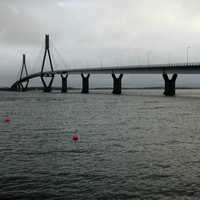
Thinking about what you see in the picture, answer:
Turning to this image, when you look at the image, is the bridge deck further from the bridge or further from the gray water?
the gray water

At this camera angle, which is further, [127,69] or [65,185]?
[127,69]

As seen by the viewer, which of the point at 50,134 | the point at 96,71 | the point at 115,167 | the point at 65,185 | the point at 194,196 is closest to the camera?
the point at 194,196

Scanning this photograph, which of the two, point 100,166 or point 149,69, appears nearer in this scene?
point 100,166

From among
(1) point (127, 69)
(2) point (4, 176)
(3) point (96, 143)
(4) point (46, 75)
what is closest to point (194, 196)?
(2) point (4, 176)

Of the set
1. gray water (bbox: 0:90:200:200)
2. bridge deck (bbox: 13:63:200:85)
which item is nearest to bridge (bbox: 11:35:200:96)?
bridge deck (bbox: 13:63:200:85)

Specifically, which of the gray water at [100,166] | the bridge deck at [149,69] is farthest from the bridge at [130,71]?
the gray water at [100,166]

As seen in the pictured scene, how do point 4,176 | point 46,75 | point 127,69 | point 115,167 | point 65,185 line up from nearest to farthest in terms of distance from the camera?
point 65,185
point 4,176
point 115,167
point 127,69
point 46,75

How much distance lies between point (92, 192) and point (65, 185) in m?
1.40

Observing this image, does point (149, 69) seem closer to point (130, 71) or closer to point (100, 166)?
point (130, 71)

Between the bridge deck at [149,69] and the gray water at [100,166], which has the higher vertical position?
the bridge deck at [149,69]

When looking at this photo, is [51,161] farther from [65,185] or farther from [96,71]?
[96,71]

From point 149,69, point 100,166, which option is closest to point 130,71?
point 149,69

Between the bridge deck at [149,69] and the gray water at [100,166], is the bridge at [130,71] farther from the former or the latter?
the gray water at [100,166]

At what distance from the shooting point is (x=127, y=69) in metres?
137
